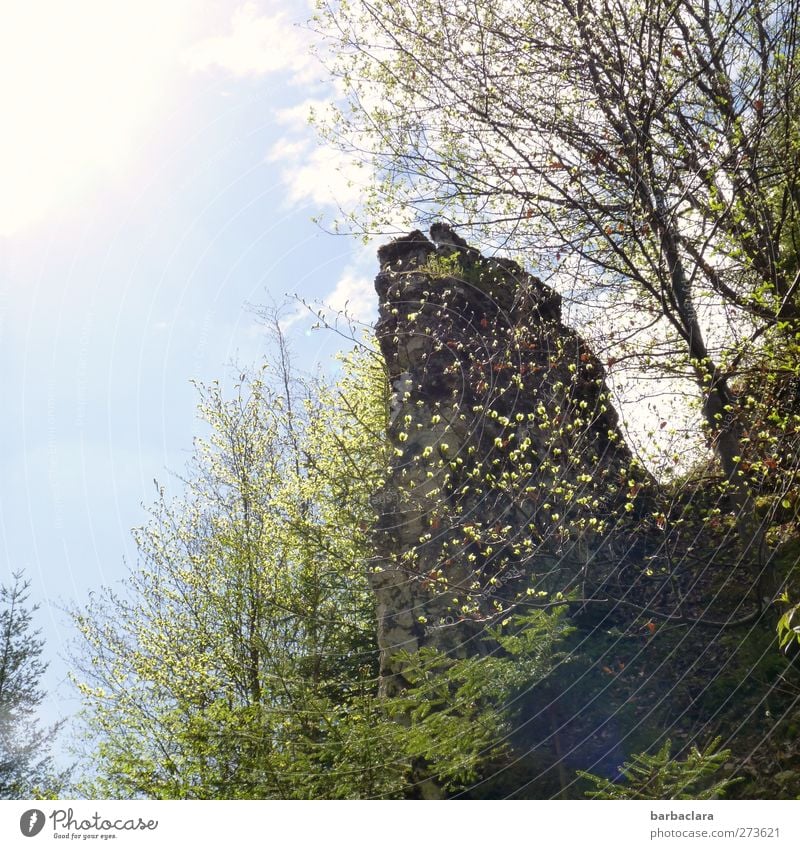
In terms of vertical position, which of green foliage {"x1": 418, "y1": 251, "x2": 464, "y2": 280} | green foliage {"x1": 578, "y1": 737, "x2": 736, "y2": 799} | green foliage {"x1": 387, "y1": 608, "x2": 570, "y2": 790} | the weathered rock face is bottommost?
green foliage {"x1": 578, "y1": 737, "x2": 736, "y2": 799}

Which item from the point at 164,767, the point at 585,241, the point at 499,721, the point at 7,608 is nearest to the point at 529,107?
the point at 585,241

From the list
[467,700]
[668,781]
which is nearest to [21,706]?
[467,700]

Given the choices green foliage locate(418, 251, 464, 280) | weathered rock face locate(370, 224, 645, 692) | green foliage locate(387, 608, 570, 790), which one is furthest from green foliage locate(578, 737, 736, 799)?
green foliage locate(418, 251, 464, 280)

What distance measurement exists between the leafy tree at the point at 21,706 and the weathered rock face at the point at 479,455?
8.67ft

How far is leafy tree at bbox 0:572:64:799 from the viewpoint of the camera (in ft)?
14.2

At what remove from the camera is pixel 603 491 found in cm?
675

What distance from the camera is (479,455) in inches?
267

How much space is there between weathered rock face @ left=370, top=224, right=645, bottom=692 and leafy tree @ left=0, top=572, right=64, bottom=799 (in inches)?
104

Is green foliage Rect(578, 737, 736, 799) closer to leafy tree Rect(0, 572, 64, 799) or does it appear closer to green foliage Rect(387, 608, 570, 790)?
green foliage Rect(387, 608, 570, 790)

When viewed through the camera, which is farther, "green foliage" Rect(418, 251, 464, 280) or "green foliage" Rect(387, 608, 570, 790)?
"green foliage" Rect(418, 251, 464, 280)
